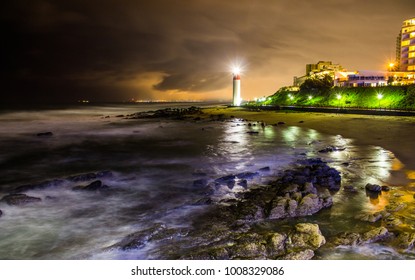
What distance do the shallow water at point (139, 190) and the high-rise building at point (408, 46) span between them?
240 ft

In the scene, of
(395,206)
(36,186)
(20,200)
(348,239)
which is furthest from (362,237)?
(36,186)

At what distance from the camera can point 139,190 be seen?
11336 millimetres

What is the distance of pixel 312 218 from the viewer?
770 centimetres

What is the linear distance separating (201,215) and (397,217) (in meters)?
4.68

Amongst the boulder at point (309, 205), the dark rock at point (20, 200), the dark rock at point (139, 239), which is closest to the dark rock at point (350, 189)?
the boulder at point (309, 205)

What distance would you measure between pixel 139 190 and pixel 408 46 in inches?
3592

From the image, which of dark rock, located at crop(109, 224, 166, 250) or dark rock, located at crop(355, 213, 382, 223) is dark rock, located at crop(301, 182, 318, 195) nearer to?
dark rock, located at crop(355, 213, 382, 223)

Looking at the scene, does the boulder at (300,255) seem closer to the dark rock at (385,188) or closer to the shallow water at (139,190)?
the shallow water at (139,190)

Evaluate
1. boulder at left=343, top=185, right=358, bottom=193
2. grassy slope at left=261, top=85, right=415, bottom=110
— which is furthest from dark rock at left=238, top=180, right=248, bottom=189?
grassy slope at left=261, top=85, right=415, bottom=110

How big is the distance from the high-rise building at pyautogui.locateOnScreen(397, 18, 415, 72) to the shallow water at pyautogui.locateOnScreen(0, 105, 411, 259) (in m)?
73.2

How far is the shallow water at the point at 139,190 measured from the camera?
6.98 meters

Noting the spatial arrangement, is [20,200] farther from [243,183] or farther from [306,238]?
[306,238]
